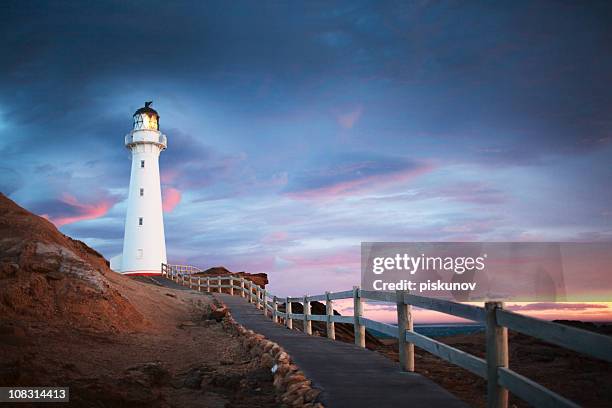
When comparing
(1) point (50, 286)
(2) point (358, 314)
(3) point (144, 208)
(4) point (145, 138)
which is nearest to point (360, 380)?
(2) point (358, 314)

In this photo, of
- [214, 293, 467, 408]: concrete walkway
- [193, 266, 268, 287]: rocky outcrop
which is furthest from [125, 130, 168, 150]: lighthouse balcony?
[214, 293, 467, 408]: concrete walkway

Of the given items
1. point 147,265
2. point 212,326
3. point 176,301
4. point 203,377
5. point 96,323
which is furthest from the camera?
point 147,265

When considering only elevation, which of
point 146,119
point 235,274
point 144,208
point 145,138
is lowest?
point 235,274

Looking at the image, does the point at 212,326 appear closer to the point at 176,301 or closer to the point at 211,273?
the point at 176,301

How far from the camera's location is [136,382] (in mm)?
8484

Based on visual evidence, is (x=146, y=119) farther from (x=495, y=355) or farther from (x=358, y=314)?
(x=495, y=355)

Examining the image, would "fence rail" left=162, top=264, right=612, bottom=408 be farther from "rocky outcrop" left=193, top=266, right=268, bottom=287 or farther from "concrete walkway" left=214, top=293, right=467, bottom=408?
"rocky outcrop" left=193, top=266, right=268, bottom=287

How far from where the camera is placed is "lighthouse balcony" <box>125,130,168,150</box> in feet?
150

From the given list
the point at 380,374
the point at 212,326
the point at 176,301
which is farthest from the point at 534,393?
the point at 176,301

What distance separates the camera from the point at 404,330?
337 inches

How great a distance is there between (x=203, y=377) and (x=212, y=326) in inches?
346

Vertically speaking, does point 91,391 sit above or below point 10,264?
below

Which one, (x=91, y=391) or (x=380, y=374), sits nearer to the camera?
(x=91, y=391)

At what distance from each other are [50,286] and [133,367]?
5.30 metres
